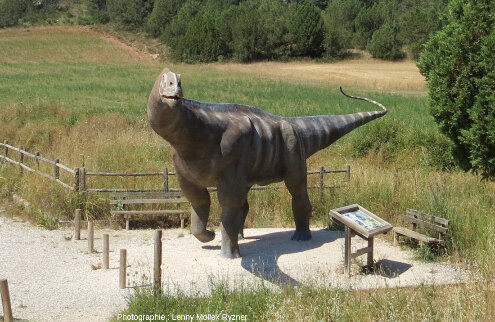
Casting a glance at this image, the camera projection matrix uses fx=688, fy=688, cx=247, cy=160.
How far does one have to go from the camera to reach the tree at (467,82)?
11.1 m

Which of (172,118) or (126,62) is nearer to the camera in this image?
(172,118)

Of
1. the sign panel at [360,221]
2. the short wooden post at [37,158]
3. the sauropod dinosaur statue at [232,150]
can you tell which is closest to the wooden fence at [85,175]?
the short wooden post at [37,158]

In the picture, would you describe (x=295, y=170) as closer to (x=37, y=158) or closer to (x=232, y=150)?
(x=232, y=150)

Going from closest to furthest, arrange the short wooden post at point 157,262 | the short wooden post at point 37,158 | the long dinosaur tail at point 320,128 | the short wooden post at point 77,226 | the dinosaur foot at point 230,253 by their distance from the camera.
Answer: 1. the short wooden post at point 157,262
2. the dinosaur foot at point 230,253
3. the long dinosaur tail at point 320,128
4. the short wooden post at point 77,226
5. the short wooden post at point 37,158

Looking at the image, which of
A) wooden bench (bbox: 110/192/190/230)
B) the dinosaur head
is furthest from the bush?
the dinosaur head

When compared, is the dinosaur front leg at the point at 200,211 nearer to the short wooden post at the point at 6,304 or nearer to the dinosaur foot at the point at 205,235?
the dinosaur foot at the point at 205,235

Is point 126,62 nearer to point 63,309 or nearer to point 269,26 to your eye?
point 269,26

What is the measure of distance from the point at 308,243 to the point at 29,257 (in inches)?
146

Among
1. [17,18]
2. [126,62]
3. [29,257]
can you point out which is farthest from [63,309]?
[17,18]

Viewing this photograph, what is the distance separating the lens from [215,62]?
2308 inches

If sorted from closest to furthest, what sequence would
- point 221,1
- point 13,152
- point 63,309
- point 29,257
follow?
1. point 63,309
2. point 29,257
3. point 13,152
4. point 221,1

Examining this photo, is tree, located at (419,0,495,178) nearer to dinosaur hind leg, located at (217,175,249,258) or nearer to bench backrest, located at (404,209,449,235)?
bench backrest, located at (404,209,449,235)

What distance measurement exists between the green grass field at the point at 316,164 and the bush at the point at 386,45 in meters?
23.8

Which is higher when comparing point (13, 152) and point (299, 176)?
point (299, 176)
